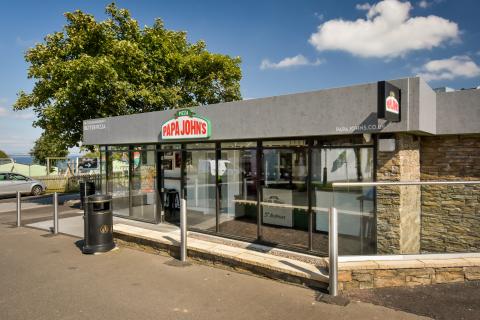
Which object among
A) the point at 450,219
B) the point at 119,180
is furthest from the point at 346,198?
the point at 119,180

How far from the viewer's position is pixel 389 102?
6031 millimetres

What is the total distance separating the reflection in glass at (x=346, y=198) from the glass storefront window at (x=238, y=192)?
65.8 inches

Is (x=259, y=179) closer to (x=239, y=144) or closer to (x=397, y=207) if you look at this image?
(x=239, y=144)

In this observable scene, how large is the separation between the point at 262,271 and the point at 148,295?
1.96 metres

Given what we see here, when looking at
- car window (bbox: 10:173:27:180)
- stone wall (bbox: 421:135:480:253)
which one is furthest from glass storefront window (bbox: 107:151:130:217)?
car window (bbox: 10:173:27:180)

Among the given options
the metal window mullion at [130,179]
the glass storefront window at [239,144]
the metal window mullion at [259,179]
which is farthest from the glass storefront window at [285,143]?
the metal window mullion at [130,179]

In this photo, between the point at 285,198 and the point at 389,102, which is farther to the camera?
the point at 285,198

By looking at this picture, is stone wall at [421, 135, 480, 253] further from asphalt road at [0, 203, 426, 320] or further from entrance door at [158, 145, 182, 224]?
entrance door at [158, 145, 182, 224]

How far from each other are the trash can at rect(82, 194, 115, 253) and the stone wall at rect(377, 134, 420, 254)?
580cm

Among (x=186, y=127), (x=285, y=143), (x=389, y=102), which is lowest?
(x=285, y=143)

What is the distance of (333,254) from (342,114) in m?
2.80

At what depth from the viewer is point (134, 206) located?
38.0 ft

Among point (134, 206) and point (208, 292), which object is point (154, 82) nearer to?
point (134, 206)

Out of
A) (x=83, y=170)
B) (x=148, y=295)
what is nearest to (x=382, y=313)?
(x=148, y=295)
